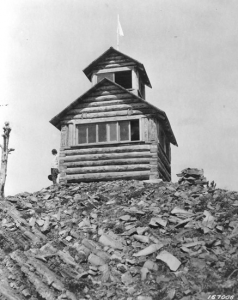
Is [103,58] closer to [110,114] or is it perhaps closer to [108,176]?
[110,114]

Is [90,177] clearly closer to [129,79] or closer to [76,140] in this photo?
[76,140]

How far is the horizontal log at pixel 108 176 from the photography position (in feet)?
67.4

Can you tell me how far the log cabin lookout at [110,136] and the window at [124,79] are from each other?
2.54 feet

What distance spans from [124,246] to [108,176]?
8788mm

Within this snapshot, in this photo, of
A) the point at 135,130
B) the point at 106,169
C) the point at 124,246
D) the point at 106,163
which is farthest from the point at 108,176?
the point at 124,246

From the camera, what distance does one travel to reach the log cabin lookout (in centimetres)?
2077

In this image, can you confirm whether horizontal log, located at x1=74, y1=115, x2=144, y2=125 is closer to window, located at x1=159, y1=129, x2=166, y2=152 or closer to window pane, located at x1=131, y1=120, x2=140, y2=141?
window pane, located at x1=131, y1=120, x2=140, y2=141

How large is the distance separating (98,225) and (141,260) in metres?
3.25

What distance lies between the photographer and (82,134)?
867 inches

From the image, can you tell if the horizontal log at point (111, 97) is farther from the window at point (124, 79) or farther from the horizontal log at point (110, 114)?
the window at point (124, 79)

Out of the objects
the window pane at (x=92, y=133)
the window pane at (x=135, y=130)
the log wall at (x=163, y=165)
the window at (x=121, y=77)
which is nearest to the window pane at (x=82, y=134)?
the window pane at (x=92, y=133)

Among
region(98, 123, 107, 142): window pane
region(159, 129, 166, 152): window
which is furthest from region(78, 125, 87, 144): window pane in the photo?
region(159, 129, 166, 152): window

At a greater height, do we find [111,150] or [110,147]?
Answer: [110,147]

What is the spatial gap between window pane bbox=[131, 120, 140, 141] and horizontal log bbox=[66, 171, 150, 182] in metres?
1.99
